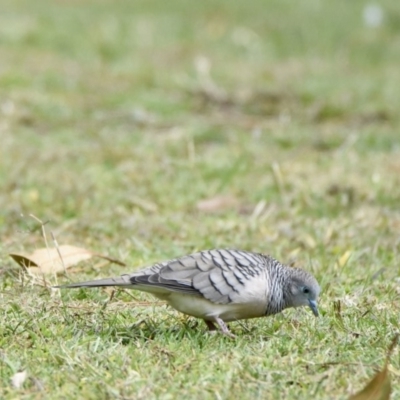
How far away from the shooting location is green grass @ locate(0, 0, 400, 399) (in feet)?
12.3

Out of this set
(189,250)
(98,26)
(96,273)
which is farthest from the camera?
(98,26)

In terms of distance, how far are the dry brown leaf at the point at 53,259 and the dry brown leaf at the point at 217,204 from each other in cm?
184

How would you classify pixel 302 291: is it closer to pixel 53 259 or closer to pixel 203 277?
pixel 203 277

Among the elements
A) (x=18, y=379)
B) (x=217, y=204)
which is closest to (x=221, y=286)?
(x=18, y=379)

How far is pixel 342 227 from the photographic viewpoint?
6406mm

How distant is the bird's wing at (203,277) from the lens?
400 centimetres

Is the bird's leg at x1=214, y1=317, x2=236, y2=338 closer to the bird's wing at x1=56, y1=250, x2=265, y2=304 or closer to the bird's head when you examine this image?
the bird's wing at x1=56, y1=250, x2=265, y2=304

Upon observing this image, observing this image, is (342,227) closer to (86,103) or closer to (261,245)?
(261,245)

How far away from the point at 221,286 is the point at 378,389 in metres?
0.93

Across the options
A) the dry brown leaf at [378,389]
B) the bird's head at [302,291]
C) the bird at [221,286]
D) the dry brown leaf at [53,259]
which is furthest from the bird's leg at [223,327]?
the dry brown leaf at [53,259]

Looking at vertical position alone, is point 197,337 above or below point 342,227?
above

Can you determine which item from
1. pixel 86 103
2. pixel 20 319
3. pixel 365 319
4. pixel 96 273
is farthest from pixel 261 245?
pixel 86 103

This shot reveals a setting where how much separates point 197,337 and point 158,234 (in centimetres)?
226

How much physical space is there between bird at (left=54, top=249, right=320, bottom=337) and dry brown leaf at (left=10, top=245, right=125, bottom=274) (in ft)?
2.87
